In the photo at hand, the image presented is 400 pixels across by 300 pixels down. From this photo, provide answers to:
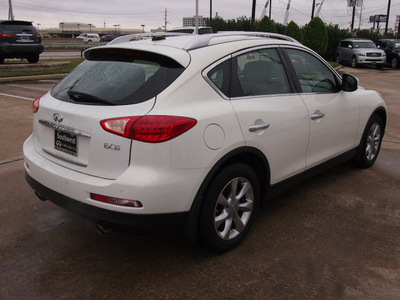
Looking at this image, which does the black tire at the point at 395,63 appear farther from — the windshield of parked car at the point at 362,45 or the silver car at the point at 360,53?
the windshield of parked car at the point at 362,45

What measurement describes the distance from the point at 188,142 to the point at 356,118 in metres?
2.71

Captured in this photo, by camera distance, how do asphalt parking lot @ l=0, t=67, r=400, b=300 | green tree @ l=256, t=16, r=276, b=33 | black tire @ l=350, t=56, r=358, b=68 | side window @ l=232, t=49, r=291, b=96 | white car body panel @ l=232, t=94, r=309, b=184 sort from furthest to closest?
black tire @ l=350, t=56, r=358, b=68 < green tree @ l=256, t=16, r=276, b=33 < side window @ l=232, t=49, r=291, b=96 < white car body panel @ l=232, t=94, r=309, b=184 < asphalt parking lot @ l=0, t=67, r=400, b=300

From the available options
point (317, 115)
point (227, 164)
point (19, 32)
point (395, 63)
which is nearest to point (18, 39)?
point (19, 32)

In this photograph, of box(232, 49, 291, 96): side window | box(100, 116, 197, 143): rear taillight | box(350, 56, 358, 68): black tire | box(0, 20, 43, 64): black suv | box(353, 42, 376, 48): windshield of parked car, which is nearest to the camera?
box(100, 116, 197, 143): rear taillight

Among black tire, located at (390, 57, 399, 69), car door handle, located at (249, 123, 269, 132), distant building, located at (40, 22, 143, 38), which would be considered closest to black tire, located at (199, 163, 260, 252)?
car door handle, located at (249, 123, 269, 132)

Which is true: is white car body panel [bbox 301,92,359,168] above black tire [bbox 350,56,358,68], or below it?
above

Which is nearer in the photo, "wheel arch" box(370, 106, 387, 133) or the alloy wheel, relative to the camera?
the alloy wheel

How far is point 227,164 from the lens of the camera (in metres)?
3.00

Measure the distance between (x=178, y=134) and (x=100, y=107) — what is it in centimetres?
57

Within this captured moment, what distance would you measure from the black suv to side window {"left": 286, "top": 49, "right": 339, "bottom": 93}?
13.7 meters

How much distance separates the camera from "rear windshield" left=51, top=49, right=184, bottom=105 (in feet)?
9.00

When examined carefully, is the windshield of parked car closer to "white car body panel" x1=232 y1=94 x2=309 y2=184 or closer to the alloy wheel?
"white car body panel" x1=232 y1=94 x2=309 y2=184

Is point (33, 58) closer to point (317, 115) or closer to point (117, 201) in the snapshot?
point (317, 115)

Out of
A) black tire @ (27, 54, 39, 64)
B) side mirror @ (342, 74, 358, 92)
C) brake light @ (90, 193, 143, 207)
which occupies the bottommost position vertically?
brake light @ (90, 193, 143, 207)
